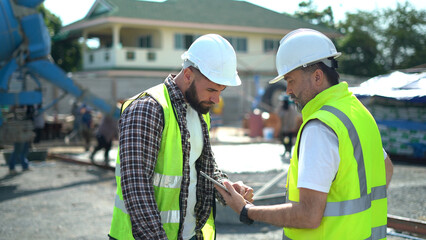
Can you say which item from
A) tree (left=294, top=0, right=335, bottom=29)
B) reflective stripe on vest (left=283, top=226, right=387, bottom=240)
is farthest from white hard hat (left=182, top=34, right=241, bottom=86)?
tree (left=294, top=0, right=335, bottom=29)

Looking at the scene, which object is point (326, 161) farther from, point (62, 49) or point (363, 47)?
point (62, 49)

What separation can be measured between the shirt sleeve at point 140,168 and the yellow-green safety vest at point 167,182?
0.06m

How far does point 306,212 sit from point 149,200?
2.50 feet

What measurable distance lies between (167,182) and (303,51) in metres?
0.96

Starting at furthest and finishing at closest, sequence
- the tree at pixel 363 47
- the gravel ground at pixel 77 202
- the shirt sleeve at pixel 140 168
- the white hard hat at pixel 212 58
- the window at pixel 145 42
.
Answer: the window at pixel 145 42 < the tree at pixel 363 47 < the gravel ground at pixel 77 202 < the white hard hat at pixel 212 58 < the shirt sleeve at pixel 140 168

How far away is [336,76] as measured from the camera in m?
2.29

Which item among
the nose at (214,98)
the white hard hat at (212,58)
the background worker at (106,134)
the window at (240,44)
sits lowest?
the background worker at (106,134)

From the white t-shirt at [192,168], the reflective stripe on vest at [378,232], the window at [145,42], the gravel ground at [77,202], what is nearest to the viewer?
the reflective stripe on vest at [378,232]

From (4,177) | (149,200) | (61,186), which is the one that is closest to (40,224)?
(61,186)

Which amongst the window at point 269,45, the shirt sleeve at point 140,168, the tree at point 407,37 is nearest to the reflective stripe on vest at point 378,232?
the shirt sleeve at point 140,168

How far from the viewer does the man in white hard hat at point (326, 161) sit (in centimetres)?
201

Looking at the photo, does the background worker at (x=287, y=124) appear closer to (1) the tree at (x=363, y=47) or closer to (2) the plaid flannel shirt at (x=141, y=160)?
(1) the tree at (x=363, y=47)

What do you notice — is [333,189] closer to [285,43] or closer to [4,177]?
[285,43]

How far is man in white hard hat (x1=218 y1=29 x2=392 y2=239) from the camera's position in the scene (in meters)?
2.01
